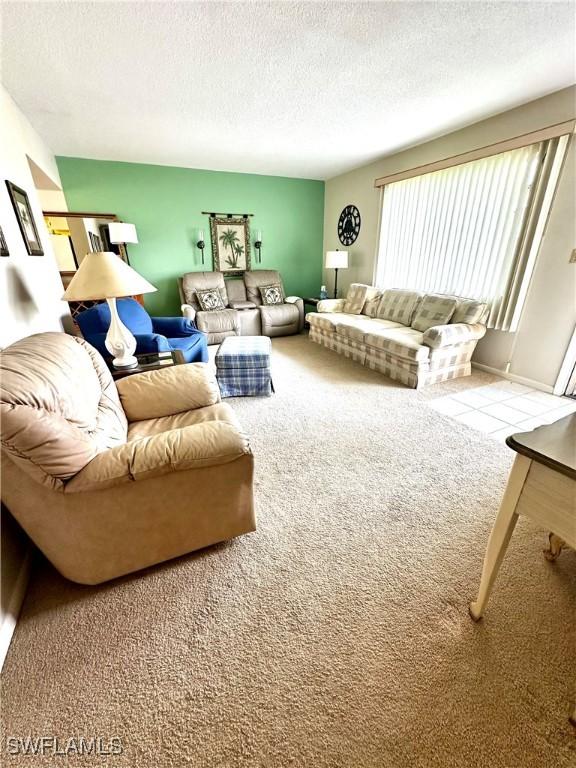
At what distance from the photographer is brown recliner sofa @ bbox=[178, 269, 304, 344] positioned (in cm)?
429

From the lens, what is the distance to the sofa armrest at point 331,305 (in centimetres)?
457

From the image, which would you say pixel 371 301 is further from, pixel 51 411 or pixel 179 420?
pixel 51 411

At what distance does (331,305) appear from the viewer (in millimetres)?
4586

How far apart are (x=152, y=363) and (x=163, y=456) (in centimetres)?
124

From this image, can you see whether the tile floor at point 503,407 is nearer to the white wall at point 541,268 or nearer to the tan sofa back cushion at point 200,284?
the white wall at point 541,268

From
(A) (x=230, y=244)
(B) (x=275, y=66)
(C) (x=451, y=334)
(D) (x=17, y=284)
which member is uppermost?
(B) (x=275, y=66)

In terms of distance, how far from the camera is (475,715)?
0.90 metres

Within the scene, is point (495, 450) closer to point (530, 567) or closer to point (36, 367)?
point (530, 567)

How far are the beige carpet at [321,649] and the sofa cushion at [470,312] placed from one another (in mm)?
1998

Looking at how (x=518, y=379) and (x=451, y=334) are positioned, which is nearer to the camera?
(x=451, y=334)

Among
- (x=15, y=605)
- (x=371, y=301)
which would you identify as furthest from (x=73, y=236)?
(x=15, y=605)

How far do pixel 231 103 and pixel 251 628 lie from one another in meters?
3.46

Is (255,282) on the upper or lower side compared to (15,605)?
upper

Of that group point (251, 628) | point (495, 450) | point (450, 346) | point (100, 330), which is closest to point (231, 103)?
point (100, 330)
